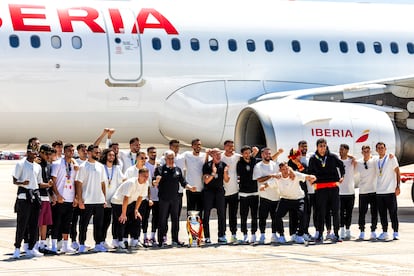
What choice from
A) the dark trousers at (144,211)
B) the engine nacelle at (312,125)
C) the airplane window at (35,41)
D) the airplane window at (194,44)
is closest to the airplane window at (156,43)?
A: the airplane window at (194,44)

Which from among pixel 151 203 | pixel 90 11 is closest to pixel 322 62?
pixel 90 11

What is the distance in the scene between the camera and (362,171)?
15.8 m

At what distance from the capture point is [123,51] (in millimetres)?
19172

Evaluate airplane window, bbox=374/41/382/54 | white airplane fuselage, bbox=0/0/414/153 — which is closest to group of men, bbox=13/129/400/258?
white airplane fuselage, bbox=0/0/414/153

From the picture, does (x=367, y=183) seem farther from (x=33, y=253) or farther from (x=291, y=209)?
(x=33, y=253)

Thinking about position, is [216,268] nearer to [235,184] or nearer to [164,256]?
[164,256]

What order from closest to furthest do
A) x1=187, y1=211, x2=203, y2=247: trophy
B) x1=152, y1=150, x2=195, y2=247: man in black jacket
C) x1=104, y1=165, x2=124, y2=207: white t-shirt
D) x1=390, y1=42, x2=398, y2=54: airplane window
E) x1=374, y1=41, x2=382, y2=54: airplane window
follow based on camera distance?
x1=104, y1=165, x2=124, y2=207: white t-shirt
x1=187, y1=211, x2=203, y2=247: trophy
x1=152, y1=150, x2=195, y2=247: man in black jacket
x1=374, y1=41, x2=382, y2=54: airplane window
x1=390, y1=42, x2=398, y2=54: airplane window

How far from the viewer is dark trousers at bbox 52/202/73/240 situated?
1378 cm

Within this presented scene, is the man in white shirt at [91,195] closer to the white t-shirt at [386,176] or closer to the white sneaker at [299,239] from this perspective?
the white sneaker at [299,239]

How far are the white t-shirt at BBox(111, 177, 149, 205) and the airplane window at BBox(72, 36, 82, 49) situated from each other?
5508 mm

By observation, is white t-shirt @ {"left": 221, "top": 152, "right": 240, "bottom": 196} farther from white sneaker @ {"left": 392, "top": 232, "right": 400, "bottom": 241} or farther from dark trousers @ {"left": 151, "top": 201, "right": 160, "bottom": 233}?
white sneaker @ {"left": 392, "top": 232, "right": 400, "bottom": 241}

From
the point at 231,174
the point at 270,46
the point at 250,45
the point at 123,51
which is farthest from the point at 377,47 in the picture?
the point at 231,174

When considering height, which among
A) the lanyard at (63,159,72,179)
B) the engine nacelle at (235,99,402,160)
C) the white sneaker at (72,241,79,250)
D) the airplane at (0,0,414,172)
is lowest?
the white sneaker at (72,241,79,250)

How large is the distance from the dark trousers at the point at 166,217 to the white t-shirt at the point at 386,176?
3.23 m
